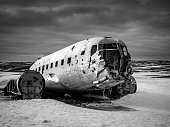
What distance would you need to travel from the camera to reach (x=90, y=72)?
1077cm

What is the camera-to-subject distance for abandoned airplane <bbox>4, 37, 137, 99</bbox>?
10485 mm

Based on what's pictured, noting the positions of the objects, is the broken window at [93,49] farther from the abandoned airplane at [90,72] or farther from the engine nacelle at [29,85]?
the engine nacelle at [29,85]

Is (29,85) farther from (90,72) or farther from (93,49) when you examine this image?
(93,49)

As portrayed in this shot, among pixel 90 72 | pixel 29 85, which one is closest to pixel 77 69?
pixel 90 72

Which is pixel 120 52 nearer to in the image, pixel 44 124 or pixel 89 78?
pixel 89 78

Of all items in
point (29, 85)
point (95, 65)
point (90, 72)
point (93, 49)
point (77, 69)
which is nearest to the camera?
point (95, 65)

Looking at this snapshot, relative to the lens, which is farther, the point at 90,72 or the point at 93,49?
the point at 93,49

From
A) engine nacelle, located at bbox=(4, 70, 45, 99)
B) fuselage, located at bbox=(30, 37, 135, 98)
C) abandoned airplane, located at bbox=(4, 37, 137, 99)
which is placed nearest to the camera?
fuselage, located at bbox=(30, 37, 135, 98)

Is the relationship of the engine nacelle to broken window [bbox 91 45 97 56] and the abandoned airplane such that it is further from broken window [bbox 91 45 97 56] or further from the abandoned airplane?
broken window [bbox 91 45 97 56]

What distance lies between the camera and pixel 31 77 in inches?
509

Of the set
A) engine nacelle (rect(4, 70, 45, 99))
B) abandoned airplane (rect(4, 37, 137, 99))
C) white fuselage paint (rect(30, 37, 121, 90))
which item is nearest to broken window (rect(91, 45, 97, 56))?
abandoned airplane (rect(4, 37, 137, 99))

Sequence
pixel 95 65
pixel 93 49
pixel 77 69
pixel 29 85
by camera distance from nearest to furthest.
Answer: pixel 95 65 → pixel 93 49 → pixel 77 69 → pixel 29 85

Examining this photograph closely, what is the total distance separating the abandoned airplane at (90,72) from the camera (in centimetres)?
1049

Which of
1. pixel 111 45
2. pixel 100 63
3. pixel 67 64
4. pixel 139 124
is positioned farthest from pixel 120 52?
pixel 139 124
